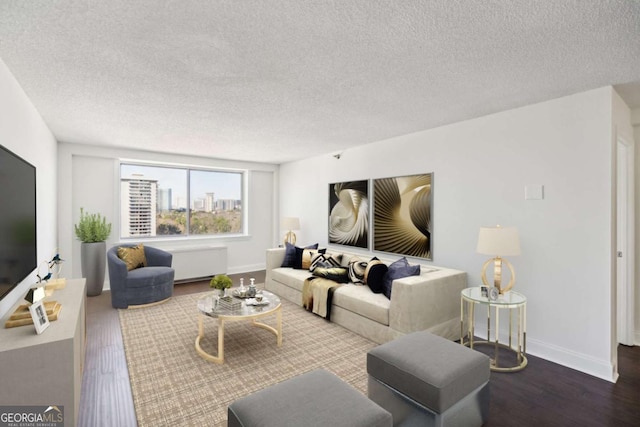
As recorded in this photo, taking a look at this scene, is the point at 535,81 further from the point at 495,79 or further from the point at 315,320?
the point at 315,320

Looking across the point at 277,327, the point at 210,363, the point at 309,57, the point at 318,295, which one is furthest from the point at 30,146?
the point at 318,295

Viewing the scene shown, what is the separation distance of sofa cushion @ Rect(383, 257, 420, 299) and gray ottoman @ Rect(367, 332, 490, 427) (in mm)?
1308

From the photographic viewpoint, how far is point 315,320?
12.7ft

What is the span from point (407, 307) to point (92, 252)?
4.62 meters

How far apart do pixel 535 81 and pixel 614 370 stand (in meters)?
2.52

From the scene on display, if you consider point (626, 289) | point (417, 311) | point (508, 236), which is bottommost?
point (417, 311)

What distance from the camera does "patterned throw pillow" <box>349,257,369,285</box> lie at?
4.06m

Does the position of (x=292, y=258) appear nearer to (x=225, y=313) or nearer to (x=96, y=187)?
(x=225, y=313)

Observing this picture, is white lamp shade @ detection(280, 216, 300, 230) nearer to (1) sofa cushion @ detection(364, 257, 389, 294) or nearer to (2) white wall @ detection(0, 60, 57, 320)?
(1) sofa cushion @ detection(364, 257, 389, 294)

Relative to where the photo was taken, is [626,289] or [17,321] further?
[626,289]

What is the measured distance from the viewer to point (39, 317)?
1.78 metres

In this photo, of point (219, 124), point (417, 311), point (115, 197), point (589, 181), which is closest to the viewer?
point (589, 181)

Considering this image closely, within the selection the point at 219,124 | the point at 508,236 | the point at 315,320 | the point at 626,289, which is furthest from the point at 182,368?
the point at 626,289

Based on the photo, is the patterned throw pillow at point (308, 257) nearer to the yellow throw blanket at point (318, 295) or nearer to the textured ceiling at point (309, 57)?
the yellow throw blanket at point (318, 295)
